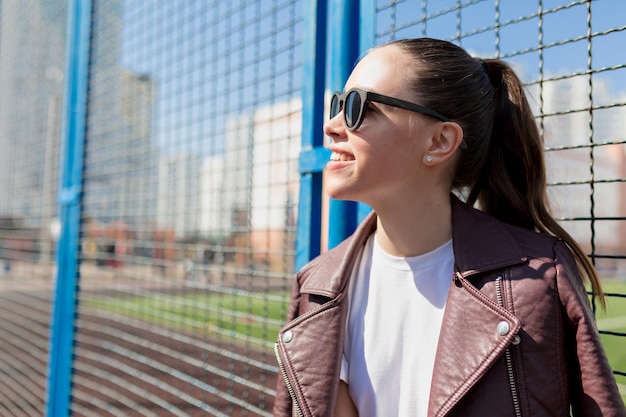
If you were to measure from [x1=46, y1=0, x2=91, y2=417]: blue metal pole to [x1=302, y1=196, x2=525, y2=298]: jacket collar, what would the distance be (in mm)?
2637

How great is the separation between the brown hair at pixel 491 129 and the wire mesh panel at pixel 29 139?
13.7ft

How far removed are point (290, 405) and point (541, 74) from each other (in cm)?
113

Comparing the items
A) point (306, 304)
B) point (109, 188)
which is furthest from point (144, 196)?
point (306, 304)

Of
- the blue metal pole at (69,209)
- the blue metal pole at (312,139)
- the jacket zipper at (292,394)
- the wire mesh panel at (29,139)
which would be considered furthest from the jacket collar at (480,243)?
the wire mesh panel at (29,139)

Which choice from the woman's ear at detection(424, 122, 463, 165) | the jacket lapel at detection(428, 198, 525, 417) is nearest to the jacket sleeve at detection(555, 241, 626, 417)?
the jacket lapel at detection(428, 198, 525, 417)

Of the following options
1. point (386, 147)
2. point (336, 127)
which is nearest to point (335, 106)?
point (336, 127)

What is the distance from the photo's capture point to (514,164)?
1.45m

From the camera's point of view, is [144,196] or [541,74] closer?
[541,74]

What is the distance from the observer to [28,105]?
5.66m

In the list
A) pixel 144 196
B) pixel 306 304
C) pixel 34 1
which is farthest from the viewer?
pixel 34 1

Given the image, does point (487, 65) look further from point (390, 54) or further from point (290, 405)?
point (290, 405)

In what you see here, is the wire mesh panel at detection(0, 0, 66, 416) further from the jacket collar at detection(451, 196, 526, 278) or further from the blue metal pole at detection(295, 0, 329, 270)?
the jacket collar at detection(451, 196, 526, 278)

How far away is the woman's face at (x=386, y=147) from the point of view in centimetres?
133

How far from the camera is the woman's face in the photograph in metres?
1.33
